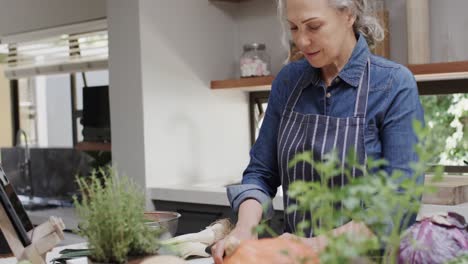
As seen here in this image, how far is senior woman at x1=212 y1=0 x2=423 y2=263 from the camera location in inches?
57.8

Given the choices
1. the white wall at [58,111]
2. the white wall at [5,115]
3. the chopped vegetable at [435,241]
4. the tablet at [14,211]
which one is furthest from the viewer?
the white wall at [5,115]

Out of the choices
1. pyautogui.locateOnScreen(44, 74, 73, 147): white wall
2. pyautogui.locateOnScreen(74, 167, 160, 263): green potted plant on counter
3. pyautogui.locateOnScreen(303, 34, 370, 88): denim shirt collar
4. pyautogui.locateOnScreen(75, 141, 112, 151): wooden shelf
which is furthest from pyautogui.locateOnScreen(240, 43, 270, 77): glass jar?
pyautogui.locateOnScreen(44, 74, 73, 147): white wall

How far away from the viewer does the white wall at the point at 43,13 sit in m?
4.01

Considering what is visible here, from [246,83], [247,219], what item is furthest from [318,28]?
[246,83]

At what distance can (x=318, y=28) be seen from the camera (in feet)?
5.00

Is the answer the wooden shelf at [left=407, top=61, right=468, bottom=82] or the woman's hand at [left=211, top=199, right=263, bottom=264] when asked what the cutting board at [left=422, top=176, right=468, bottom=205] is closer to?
the wooden shelf at [left=407, top=61, right=468, bottom=82]

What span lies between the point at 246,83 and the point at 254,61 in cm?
14

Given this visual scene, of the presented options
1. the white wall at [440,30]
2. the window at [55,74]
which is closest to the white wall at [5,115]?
the window at [55,74]

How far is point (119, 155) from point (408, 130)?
2131 mm

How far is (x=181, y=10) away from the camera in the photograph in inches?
132

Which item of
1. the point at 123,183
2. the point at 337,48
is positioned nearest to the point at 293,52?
the point at 337,48

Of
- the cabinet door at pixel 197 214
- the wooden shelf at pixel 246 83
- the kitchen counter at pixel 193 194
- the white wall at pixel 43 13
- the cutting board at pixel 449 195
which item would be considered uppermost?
the white wall at pixel 43 13

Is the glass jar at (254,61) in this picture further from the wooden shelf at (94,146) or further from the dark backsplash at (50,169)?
the dark backsplash at (50,169)

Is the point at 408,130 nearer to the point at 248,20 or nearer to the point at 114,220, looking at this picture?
the point at 114,220
